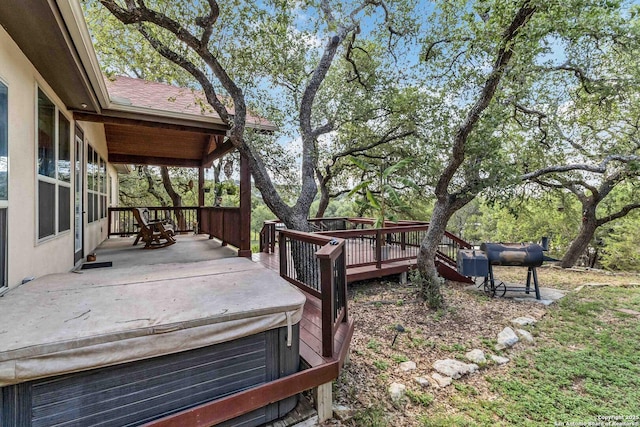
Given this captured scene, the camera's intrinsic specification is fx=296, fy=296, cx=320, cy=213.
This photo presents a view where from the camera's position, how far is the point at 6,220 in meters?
2.63

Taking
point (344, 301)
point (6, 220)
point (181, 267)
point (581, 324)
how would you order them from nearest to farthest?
point (6, 220) → point (344, 301) → point (181, 267) → point (581, 324)

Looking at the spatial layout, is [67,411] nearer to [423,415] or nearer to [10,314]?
[10,314]

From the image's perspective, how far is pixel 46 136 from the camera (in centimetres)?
362

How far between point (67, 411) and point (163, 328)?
670mm

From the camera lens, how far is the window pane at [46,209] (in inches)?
133

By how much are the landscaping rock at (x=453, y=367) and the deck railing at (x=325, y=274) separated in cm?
138

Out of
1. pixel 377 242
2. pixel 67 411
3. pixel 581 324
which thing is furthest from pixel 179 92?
pixel 581 324

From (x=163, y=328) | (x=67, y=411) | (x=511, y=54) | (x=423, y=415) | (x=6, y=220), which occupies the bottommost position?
(x=423, y=415)

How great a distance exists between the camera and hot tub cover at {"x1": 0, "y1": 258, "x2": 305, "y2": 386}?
1.74 metres

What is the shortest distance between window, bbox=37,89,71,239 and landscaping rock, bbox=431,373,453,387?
16.1 feet

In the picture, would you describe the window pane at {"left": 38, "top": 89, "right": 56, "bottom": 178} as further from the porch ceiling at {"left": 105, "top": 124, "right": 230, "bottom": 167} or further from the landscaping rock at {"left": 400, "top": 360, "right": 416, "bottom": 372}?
the landscaping rock at {"left": 400, "top": 360, "right": 416, "bottom": 372}

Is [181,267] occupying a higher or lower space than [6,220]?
lower

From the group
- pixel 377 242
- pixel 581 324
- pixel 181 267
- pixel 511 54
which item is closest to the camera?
pixel 181 267

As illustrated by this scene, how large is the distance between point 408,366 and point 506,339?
184cm
